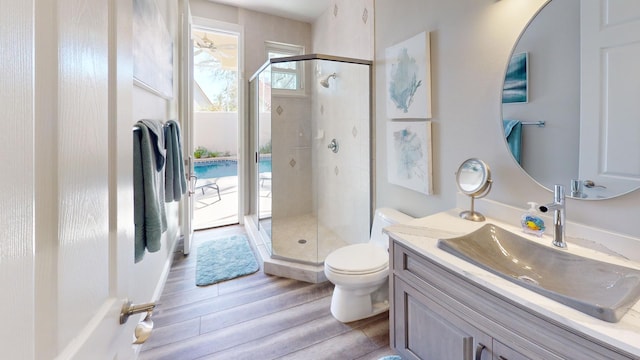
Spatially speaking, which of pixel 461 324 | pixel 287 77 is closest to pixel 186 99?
pixel 287 77

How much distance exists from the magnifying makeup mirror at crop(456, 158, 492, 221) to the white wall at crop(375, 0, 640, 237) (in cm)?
11

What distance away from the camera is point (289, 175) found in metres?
3.39

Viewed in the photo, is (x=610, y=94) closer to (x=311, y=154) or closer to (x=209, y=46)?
(x=311, y=154)

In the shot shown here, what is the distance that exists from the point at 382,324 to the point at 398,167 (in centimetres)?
113

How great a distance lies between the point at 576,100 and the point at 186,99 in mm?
2909

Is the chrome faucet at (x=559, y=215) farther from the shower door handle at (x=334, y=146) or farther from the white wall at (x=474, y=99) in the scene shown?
the shower door handle at (x=334, y=146)

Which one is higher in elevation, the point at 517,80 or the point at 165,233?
the point at 517,80

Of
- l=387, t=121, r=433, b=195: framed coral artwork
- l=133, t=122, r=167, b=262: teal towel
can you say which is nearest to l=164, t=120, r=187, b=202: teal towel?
l=133, t=122, r=167, b=262: teal towel

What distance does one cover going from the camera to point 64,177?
46 centimetres

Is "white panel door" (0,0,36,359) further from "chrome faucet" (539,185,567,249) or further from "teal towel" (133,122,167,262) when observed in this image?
"chrome faucet" (539,185,567,249)

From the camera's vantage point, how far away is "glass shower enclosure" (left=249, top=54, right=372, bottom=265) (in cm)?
271

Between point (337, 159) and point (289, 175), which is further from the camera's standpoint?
point (289, 175)

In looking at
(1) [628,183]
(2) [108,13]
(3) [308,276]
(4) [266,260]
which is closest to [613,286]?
(1) [628,183]

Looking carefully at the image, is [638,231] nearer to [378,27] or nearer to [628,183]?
[628,183]
